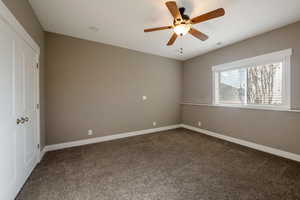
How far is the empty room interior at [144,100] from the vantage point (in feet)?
5.41

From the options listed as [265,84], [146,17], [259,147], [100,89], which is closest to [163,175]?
[259,147]

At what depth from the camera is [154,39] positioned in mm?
3266

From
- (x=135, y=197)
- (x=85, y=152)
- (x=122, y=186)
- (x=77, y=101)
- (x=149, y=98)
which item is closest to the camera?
(x=135, y=197)

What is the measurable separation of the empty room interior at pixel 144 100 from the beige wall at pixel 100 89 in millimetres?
27

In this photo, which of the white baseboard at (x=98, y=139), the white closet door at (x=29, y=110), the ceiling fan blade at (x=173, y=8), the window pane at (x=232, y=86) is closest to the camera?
the ceiling fan blade at (x=173, y=8)

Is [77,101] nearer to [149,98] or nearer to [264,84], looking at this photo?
[149,98]

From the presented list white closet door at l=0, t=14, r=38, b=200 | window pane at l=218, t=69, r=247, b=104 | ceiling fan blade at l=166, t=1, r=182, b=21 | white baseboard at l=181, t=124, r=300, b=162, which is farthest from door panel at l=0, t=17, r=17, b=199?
window pane at l=218, t=69, r=247, b=104

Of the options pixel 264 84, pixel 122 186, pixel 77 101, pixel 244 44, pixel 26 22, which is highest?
pixel 244 44

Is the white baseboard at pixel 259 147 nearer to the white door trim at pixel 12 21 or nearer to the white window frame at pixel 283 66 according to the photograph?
the white window frame at pixel 283 66

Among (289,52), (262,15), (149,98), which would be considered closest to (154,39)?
(149,98)

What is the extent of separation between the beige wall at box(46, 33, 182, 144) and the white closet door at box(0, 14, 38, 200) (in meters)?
0.86

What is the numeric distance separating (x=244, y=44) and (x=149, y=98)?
2.96 metres

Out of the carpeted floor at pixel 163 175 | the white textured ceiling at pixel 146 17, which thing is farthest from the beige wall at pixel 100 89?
the carpeted floor at pixel 163 175

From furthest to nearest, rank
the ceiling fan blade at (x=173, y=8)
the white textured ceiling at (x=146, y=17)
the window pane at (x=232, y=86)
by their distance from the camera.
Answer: the window pane at (x=232, y=86), the white textured ceiling at (x=146, y=17), the ceiling fan blade at (x=173, y=8)
